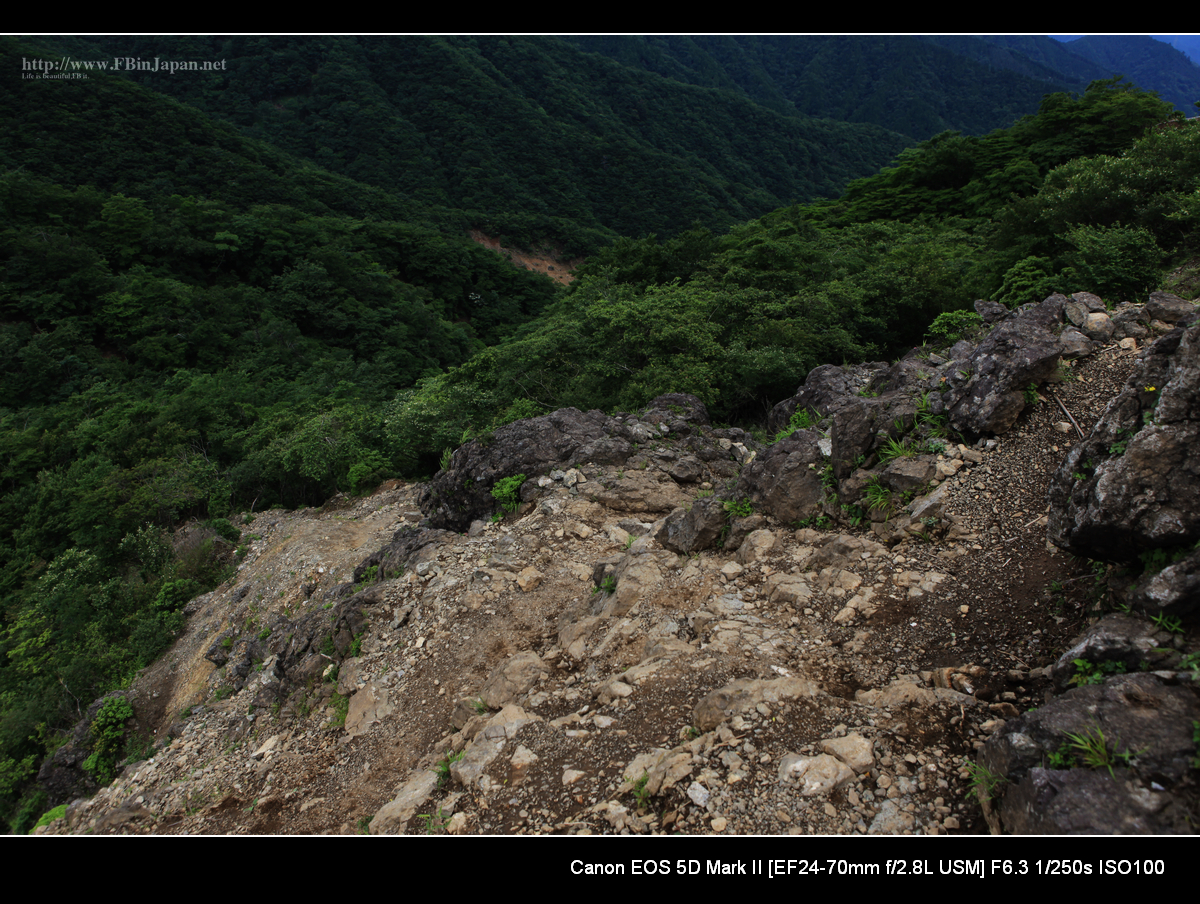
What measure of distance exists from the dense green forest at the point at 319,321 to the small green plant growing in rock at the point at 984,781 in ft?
35.3

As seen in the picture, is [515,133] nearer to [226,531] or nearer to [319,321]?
[319,321]

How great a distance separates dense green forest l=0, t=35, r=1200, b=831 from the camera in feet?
46.4

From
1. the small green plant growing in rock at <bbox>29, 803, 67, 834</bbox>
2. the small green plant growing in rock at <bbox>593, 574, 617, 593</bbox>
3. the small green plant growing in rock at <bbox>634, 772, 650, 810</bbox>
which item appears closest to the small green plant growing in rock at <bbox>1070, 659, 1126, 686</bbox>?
the small green plant growing in rock at <bbox>634, 772, 650, 810</bbox>

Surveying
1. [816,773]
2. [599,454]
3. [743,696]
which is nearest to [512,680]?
[743,696]

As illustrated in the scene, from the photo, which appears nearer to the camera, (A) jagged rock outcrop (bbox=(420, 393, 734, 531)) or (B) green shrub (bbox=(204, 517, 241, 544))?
(A) jagged rock outcrop (bbox=(420, 393, 734, 531))

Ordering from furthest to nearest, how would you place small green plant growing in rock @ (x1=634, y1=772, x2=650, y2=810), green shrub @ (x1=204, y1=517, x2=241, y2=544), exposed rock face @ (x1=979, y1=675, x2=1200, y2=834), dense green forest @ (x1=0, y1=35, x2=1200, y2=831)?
green shrub @ (x1=204, y1=517, x2=241, y2=544)
dense green forest @ (x1=0, y1=35, x2=1200, y2=831)
small green plant growing in rock @ (x1=634, y1=772, x2=650, y2=810)
exposed rock face @ (x1=979, y1=675, x2=1200, y2=834)

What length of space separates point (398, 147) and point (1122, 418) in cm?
9372

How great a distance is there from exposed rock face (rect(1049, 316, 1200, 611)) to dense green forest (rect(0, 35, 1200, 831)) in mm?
8458

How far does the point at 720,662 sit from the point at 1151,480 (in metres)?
3.21

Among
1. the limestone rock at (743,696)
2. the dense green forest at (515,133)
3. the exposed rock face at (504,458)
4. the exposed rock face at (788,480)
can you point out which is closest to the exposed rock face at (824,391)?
the exposed rock face at (788,480)

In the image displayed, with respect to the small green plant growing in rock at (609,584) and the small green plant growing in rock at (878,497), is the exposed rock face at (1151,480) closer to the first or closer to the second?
the small green plant growing in rock at (878,497)

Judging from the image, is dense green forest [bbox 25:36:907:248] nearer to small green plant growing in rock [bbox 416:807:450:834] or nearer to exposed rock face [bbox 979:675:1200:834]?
small green plant growing in rock [bbox 416:807:450:834]
